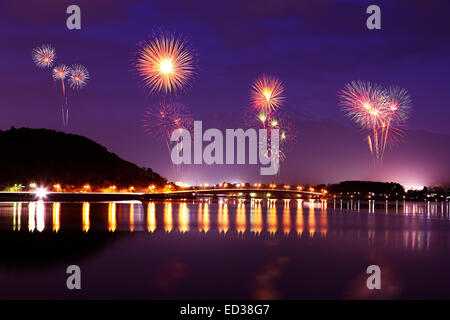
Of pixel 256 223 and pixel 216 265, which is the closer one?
pixel 216 265

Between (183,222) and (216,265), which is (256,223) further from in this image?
(216,265)

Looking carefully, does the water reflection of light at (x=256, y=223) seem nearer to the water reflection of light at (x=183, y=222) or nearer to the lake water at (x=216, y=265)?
the water reflection of light at (x=183, y=222)

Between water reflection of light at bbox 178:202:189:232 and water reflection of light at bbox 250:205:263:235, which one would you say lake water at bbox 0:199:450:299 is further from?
water reflection of light at bbox 178:202:189:232

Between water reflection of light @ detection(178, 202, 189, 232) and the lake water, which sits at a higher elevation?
the lake water

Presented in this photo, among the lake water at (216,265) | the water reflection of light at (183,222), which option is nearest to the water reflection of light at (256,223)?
the water reflection of light at (183,222)

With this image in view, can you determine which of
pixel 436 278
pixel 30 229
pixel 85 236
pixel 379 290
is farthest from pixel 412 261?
pixel 30 229

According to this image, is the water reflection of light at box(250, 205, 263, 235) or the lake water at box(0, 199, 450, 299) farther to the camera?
the water reflection of light at box(250, 205, 263, 235)

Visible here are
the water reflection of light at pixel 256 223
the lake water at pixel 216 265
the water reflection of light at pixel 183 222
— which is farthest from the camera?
the water reflection of light at pixel 183 222

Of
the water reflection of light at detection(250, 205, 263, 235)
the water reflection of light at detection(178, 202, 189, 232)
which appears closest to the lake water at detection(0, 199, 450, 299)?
the water reflection of light at detection(250, 205, 263, 235)

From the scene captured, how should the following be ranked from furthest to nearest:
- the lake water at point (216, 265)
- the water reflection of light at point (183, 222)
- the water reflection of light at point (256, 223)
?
the water reflection of light at point (183, 222)
the water reflection of light at point (256, 223)
the lake water at point (216, 265)

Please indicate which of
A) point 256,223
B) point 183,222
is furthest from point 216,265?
point 183,222

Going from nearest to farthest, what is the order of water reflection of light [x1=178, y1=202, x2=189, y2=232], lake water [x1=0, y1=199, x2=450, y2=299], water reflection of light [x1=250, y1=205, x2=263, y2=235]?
lake water [x1=0, y1=199, x2=450, y2=299] → water reflection of light [x1=250, y1=205, x2=263, y2=235] → water reflection of light [x1=178, y1=202, x2=189, y2=232]

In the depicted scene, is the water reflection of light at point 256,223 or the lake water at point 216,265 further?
the water reflection of light at point 256,223

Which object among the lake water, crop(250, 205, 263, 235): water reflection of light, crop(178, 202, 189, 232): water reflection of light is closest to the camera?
the lake water
